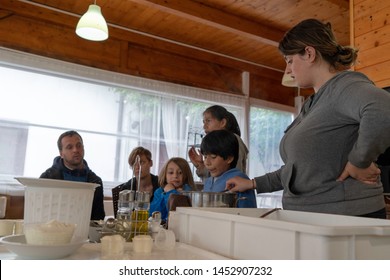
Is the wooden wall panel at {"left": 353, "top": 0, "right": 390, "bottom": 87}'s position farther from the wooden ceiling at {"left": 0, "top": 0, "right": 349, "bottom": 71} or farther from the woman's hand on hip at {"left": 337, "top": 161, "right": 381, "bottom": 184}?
the woman's hand on hip at {"left": 337, "top": 161, "right": 381, "bottom": 184}

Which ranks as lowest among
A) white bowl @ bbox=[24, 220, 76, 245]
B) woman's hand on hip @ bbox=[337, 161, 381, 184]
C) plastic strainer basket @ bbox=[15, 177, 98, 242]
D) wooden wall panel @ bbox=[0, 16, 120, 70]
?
white bowl @ bbox=[24, 220, 76, 245]

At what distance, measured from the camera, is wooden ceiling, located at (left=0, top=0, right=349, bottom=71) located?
3188mm

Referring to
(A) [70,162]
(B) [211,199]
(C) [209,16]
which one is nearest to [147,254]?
(B) [211,199]

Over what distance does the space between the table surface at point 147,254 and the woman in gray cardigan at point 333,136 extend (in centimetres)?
37

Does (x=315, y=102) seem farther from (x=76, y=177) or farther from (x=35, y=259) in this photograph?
(x=76, y=177)

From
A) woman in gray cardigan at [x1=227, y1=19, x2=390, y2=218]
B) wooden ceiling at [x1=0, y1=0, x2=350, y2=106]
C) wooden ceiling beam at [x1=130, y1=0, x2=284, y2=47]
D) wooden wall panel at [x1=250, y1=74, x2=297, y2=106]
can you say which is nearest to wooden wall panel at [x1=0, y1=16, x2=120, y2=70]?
wooden ceiling at [x1=0, y1=0, x2=350, y2=106]

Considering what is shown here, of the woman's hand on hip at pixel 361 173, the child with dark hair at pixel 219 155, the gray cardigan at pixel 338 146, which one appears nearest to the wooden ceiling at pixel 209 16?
the child with dark hair at pixel 219 155

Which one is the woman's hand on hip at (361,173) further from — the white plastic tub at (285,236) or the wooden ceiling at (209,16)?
the wooden ceiling at (209,16)

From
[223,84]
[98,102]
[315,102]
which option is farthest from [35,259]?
[223,84]

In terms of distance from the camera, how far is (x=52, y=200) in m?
0.74

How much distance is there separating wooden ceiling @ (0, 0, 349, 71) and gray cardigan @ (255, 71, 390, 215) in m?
2.41

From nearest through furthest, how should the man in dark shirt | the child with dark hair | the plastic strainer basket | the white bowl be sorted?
the white bowl
the plastic strainer basket
the child with dark hair
the man in dark shirt

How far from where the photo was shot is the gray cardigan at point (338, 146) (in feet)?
2.70
